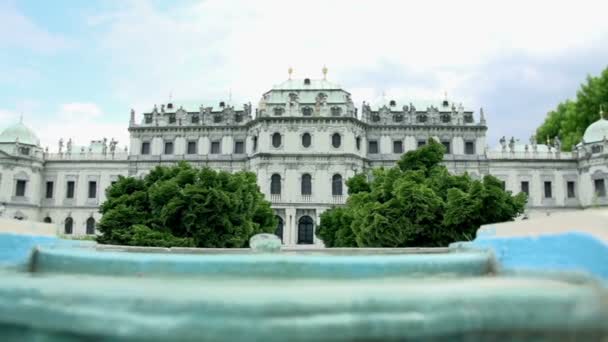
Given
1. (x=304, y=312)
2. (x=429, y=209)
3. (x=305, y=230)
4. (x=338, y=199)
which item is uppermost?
(x=338, y=199)

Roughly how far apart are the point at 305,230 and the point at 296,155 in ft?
19.7

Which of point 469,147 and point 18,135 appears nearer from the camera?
point 469,147

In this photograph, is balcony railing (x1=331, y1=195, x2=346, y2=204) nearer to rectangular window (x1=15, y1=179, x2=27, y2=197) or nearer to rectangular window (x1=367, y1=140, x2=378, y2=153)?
rectangular window (x1=367, y1=140, x2=378, y2=153)

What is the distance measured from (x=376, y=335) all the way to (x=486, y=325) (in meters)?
0.67

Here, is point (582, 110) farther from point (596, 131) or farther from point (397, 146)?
point (397, 146)

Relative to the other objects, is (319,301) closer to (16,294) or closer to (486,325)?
(486,325)

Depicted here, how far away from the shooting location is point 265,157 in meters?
39.5

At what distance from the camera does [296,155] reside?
39.3m

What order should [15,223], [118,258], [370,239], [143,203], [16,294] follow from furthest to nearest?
1. [143,203]
2. [370,239]
3. [15,223]
4. [118,258]
5. [16,294]

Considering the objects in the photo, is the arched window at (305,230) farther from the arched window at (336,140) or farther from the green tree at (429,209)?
the green tree at (429,209)

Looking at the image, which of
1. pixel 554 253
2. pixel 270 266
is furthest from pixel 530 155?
pixel 270 266

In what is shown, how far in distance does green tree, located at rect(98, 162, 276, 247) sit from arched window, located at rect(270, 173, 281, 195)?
16.5 meters

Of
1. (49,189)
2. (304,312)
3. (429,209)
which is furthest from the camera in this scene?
(49,189)

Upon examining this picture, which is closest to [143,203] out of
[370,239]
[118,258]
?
[370,239]
